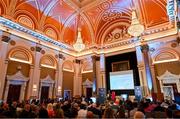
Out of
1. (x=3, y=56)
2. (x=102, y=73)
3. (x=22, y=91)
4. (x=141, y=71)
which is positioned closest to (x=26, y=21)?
(x=3, y=56)

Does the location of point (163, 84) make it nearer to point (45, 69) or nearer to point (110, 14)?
point (110, 14)

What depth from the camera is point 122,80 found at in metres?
12.2

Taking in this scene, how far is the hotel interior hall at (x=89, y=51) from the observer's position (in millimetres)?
9469

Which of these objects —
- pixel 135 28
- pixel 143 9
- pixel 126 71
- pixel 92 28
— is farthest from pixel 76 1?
pixel 126 71

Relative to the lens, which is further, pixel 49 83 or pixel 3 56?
pixel 49 83

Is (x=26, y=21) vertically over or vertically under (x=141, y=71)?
over

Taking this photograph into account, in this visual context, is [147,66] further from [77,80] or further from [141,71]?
[77,80]

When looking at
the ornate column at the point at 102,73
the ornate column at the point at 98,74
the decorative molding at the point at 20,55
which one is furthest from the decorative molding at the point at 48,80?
the ornate column at the point at 102,73

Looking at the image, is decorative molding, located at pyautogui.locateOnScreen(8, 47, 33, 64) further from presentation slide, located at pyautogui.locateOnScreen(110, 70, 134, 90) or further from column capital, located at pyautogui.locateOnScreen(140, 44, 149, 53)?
column capital, located at pyautogui.locateOnScreen(140, 44, 149, 53)

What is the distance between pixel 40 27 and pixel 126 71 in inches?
339

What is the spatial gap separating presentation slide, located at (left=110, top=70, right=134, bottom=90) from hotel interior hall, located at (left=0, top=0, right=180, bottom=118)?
0.09 m

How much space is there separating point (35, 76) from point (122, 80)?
7518 mm

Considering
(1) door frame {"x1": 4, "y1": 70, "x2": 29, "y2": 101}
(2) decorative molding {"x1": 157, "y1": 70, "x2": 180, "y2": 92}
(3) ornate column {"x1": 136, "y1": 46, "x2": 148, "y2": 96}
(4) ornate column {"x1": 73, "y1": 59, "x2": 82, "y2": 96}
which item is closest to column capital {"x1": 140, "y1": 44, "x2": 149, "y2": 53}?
(3) ornate column {"x1": 136, "y1": 46, "x2": 148, "y2": 96}

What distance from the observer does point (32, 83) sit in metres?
10.4
